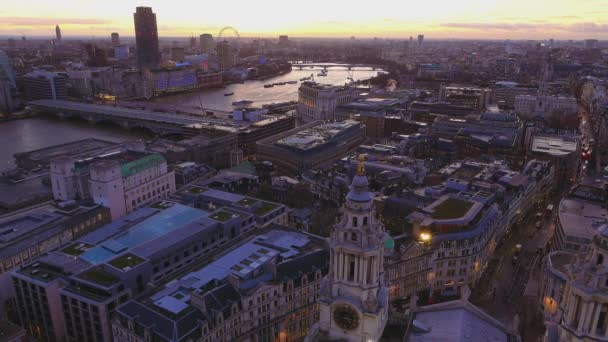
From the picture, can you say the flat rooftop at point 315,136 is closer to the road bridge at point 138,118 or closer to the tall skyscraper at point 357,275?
the road bridge at point 138,118

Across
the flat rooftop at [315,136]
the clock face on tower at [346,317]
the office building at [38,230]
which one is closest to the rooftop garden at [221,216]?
the office building at [38,230]

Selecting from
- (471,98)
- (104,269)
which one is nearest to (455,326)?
(104,269)

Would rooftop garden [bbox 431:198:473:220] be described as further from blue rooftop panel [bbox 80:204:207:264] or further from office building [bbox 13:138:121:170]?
office building [bbox 13:138:121:170]

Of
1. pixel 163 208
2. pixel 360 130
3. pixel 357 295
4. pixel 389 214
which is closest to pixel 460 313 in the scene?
pixel 357 295

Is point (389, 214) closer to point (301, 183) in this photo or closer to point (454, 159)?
point (301, 183)

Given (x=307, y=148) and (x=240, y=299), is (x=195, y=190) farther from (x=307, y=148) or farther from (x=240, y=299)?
(x=307, y=148)

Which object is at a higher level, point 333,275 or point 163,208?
point 333,275

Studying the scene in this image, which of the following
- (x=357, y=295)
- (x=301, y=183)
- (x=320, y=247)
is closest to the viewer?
(x=357, y=295)
